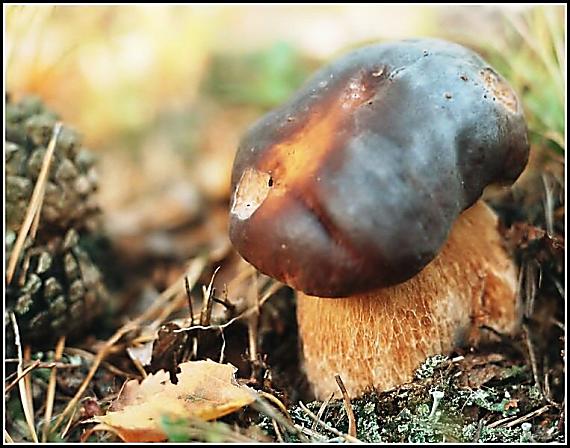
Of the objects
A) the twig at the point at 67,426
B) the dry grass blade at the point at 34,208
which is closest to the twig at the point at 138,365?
the twig at the point at 67,426

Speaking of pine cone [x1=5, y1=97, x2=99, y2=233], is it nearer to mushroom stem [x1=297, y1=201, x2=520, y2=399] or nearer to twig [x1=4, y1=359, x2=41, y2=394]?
twig [x1=4, y1=359, x2=41, y2=394]

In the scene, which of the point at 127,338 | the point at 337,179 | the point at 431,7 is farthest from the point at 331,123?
the point at 431,7

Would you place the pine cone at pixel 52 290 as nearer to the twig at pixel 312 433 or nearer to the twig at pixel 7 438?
the twig at pixel 7 438

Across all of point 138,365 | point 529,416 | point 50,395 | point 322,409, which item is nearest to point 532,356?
point 529,416

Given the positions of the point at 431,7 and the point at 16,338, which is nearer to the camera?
the point at 16,338

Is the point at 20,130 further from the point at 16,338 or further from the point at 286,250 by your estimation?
the point at 286,250

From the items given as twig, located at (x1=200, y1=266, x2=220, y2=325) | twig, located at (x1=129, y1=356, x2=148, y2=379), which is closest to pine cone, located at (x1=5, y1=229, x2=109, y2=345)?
twig, located at (x1=129, y1=356, x2=148, y2=379)
